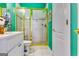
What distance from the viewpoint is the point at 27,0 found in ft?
4.22

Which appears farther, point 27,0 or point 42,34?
point 42,34

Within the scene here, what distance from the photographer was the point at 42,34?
19.2ft

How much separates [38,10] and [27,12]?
1.47 feet

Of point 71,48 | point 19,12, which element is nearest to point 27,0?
point 71,48

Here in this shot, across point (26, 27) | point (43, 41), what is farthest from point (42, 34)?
point (26, 27)

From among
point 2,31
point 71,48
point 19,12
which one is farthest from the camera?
point 19,12

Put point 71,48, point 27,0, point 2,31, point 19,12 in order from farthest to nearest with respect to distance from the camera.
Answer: point 19,12
point 71,48
point 2,31
point 27,0

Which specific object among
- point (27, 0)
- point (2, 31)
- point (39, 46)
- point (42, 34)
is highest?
point (27, 0)

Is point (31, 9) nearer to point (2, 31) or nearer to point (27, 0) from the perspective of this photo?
point (2, 31)

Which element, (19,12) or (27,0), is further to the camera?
(19,12)

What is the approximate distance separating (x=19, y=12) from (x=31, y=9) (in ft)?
1.66

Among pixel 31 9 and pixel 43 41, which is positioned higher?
pixel 31 9

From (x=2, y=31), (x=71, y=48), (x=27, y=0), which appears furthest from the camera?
(x=71, y=48)

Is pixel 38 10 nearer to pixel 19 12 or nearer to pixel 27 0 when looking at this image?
pixel 19 12
